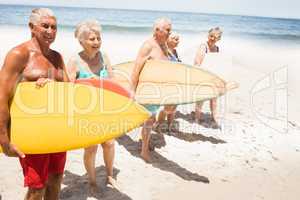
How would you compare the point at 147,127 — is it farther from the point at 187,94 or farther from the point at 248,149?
the point at 248,149

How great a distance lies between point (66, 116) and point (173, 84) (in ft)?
6.27

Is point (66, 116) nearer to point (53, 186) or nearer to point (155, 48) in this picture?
point (53, 186)

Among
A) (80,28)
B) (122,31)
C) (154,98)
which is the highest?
(122,31)

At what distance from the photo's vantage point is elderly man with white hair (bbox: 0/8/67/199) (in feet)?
7.08

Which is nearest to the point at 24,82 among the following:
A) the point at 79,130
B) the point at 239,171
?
the point at 79,130

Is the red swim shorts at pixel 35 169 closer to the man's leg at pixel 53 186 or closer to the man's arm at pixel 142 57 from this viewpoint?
→ the man's leg at pixel 53 186

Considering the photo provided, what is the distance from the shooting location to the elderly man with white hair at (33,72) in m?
2.16

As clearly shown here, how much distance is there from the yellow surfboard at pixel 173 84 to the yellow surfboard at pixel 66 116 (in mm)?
1023

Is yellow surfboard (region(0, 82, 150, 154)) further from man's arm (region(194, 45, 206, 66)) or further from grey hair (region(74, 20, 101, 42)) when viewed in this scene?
man's arm (region(194, 45, 206, 66))

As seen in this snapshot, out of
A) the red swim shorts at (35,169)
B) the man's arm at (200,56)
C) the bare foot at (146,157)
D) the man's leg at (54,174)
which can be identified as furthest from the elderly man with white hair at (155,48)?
the red swim shorts at (35,169)

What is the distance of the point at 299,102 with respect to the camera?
24.8ft

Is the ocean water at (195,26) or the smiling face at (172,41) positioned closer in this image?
the smiling face at (172,41)

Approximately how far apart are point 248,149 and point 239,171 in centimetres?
77

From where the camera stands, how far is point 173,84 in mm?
4434
